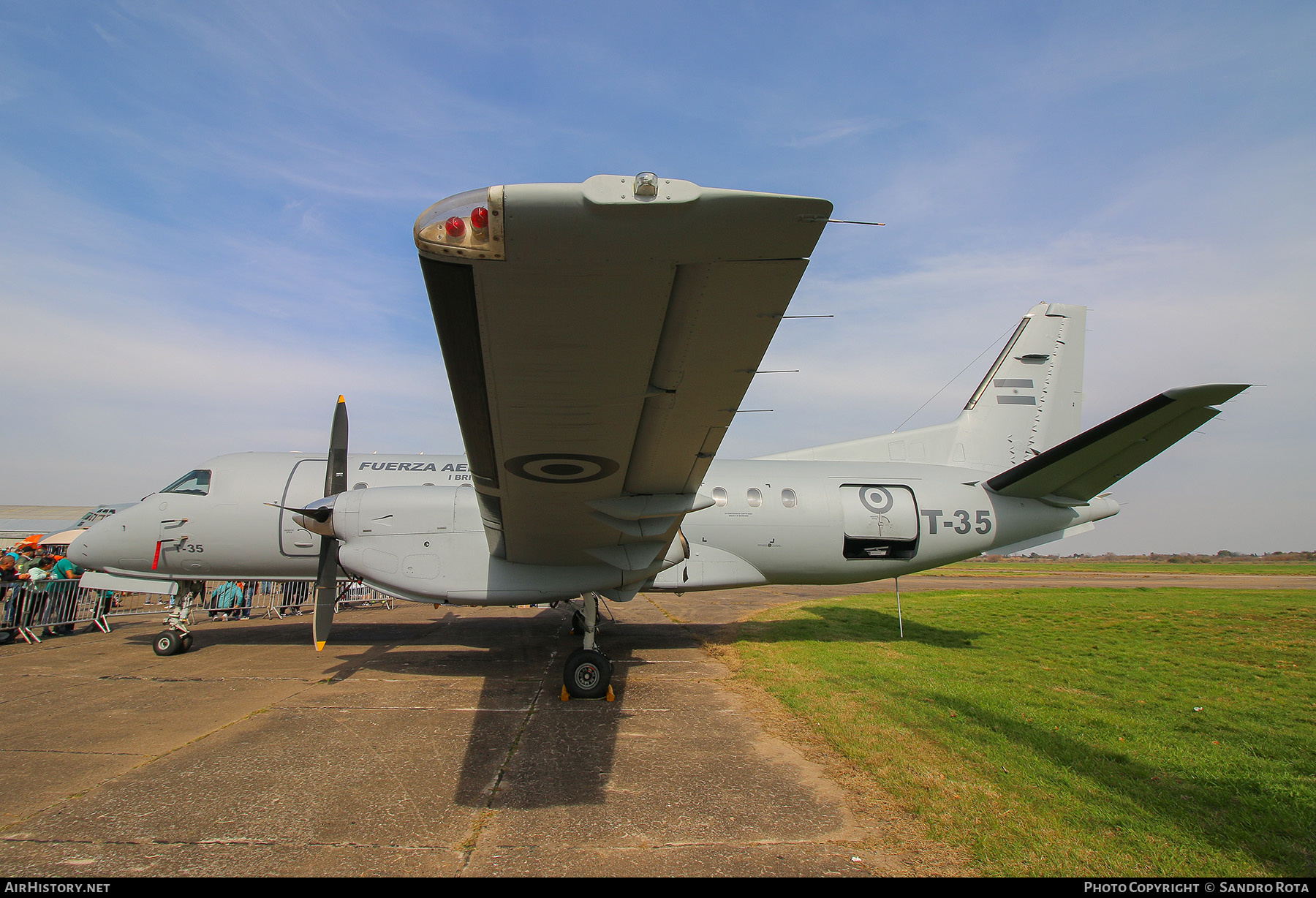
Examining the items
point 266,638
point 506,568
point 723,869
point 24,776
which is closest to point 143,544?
point 266,638

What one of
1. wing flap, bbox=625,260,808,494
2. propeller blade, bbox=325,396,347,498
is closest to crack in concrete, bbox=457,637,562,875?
wing flap, bbox=625,260,808,494

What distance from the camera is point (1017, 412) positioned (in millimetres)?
11328

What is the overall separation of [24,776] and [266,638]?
7395 millimetres

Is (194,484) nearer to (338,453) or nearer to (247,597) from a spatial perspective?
(338,453)

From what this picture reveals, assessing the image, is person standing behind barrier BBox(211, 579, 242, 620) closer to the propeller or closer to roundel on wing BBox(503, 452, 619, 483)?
the propeller

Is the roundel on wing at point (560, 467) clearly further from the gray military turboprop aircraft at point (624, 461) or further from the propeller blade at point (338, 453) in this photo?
the propeller blade at point (338, 453)

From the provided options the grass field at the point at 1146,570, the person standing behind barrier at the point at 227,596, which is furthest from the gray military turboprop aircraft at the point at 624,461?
the grass field at the point at 1146,570

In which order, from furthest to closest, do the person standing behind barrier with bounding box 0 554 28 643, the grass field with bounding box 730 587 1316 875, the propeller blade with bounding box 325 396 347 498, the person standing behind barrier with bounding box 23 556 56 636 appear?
the person standing behind barrier with bounding box 23 556 56 636 → the person standing behind barrier with bounding box 0 554 28 643 → the propeller blade with bounding box 325 396 347 498 → the grass field with bounding box 730 587 1316 875

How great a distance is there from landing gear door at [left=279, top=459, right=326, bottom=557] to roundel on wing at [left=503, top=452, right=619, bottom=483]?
271 inches

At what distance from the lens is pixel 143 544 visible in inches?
389

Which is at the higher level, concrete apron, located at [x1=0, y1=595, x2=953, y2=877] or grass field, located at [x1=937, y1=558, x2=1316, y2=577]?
concrete apron, located at [x1=0, y1=595, x2=953, y2=877]

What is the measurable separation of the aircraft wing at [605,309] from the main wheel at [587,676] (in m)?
3.61

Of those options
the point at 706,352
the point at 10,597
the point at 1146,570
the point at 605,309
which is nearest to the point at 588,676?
the point at 706,352

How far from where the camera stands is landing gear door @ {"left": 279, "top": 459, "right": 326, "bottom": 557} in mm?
10039
